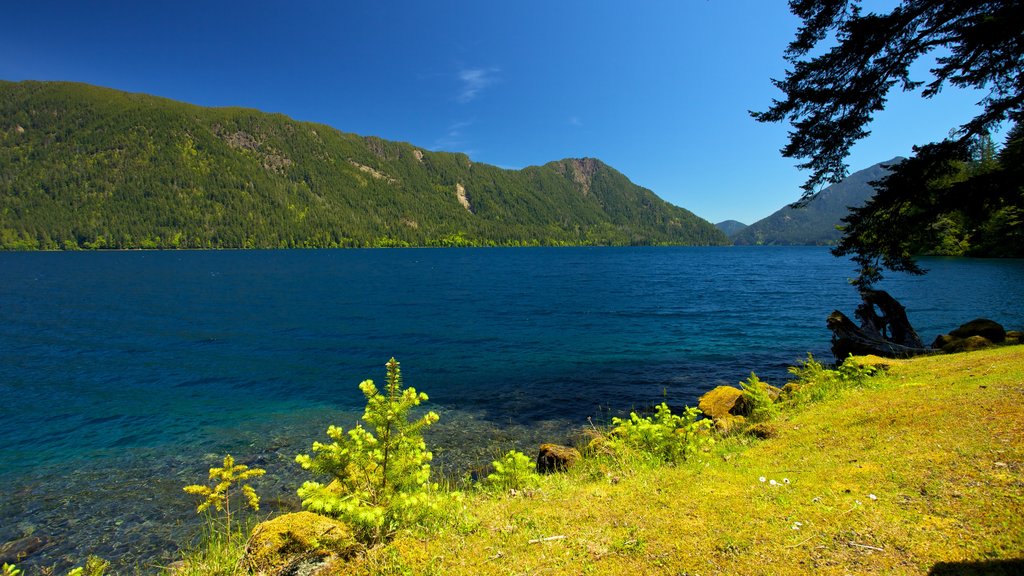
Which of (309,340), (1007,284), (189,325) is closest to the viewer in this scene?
(309,340)

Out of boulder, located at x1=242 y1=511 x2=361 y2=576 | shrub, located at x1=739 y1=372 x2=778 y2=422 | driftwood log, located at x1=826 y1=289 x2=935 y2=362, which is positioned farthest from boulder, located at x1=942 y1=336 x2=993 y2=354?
boulder, located at x1=242 y1=511 x2=361 y2=576

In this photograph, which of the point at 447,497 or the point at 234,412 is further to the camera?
the point at 234,412

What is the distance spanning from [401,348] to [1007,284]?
230 ft

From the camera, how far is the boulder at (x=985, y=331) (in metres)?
17.5

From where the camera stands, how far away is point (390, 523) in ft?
18.2

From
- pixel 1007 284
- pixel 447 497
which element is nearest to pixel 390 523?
pixel 447 497

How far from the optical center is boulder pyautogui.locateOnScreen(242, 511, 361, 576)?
16.3 ft

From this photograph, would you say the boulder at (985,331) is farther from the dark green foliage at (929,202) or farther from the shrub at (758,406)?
the shrub at (758,406)

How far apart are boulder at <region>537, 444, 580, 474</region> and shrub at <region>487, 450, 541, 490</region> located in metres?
2.32

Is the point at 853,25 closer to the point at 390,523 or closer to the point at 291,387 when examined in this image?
the point at 390,523

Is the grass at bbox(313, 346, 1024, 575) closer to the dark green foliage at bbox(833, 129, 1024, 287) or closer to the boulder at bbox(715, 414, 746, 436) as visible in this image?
the boulder at bbox(715, 414, 746, 436)

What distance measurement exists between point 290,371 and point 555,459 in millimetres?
18294

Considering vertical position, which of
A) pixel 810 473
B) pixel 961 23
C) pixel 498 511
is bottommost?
pixel 498 511

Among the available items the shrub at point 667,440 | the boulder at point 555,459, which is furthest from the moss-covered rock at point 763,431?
the boulder at point 555,459
